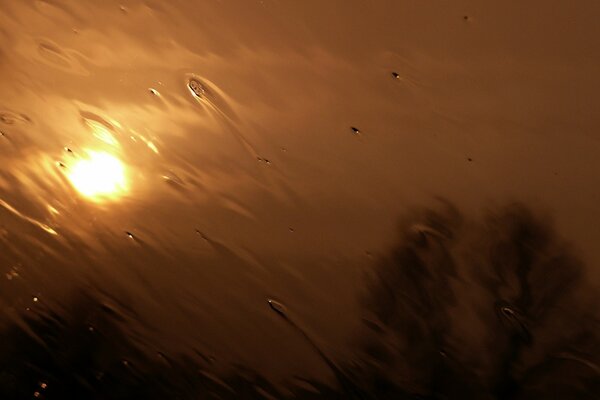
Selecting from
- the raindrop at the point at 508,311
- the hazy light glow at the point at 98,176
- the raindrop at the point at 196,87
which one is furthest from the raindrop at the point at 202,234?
the raindrop at the point at 508,311

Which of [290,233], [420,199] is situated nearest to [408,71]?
[420,199]

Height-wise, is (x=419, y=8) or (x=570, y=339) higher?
(x=419, y=8)

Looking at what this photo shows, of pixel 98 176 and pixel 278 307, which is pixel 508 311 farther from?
pixel 98 176

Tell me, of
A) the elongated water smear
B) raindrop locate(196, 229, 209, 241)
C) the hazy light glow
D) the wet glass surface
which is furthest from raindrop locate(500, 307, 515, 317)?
the hazy light glow

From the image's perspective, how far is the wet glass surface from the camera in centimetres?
129

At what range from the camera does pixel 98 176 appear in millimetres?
1964

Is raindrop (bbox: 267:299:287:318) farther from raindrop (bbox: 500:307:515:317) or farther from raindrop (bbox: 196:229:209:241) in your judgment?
raindrop (bbox: 500:307:515:317)

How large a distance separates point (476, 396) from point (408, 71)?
124 cm

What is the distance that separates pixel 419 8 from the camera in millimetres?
A: 1216

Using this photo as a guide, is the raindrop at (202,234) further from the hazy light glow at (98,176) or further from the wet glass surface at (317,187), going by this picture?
the hazy light glow at (98,176)

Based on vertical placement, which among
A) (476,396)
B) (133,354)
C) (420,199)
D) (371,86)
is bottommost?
(133,354)

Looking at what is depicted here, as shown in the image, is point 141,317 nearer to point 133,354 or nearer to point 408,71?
point 133,354

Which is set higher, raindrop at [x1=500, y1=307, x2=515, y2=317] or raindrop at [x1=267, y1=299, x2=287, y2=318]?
raindrop at [x1=500, y1=307, x2=515, y2=317]

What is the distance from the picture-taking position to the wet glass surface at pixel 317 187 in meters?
1.29
